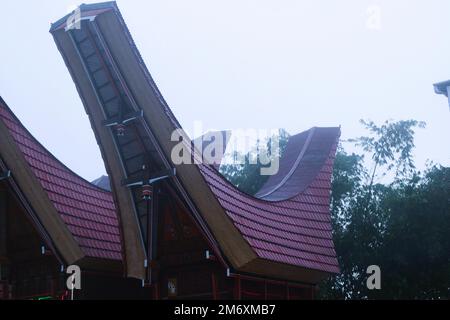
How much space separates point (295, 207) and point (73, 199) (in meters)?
4.97

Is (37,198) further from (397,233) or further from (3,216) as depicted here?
(397,233)

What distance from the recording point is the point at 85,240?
47.1 feet

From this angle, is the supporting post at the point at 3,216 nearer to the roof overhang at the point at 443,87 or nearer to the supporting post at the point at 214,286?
the supporting post at the point at 214,286

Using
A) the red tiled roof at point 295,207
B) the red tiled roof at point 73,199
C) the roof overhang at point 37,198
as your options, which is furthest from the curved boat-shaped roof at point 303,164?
the roof overhang at point 37,198

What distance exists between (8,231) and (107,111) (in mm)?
4019

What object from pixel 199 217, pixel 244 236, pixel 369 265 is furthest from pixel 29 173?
pixel 369 265

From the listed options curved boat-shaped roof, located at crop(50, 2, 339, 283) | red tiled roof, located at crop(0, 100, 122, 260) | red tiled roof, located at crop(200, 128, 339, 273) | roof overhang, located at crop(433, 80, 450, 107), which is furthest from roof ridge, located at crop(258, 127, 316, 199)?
red tiled roof, located at crop(0, 100, 122, 260)

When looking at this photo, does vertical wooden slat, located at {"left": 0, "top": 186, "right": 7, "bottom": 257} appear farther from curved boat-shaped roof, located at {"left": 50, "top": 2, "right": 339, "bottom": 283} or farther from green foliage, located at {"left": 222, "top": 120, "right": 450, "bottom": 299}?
green foliage, located at {"left": 222, "top": 120, "right": 450, "bottom": 299}

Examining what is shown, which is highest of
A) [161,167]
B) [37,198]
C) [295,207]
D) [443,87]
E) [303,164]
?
[443,87]

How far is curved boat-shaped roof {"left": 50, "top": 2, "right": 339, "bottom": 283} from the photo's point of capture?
12930 mm

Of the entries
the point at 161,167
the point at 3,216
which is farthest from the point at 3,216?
the point at 161,167

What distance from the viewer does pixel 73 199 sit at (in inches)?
596

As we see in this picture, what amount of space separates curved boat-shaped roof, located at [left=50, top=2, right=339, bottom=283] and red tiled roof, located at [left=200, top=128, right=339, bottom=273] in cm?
3
